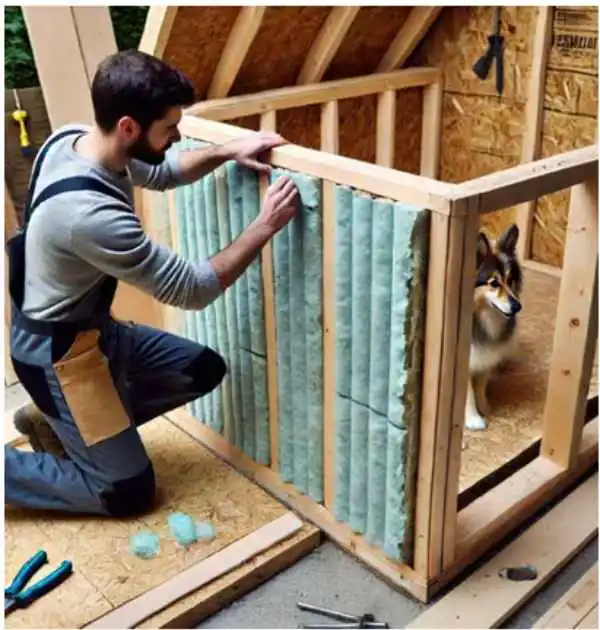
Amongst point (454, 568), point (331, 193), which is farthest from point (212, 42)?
point (454, 568)

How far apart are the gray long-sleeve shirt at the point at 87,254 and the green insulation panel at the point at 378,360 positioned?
0.37m

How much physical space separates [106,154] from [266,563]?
3.90 feet

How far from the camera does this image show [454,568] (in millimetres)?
2121

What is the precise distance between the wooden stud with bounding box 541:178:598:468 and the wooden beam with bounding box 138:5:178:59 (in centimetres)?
139

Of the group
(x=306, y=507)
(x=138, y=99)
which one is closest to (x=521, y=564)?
(x=306, y=507)

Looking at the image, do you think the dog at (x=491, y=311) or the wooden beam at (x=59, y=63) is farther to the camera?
the wooden beam at (x=59, y=63)

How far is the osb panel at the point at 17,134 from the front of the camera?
304 centimetres

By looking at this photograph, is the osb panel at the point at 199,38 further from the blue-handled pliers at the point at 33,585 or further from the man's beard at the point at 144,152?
the blue-handled pliers at the point at 33,585

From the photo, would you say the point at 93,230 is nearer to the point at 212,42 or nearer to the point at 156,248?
the point at 156,248

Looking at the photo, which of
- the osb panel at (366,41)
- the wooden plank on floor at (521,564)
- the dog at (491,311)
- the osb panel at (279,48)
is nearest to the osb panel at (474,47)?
the osb panel at (366,41)

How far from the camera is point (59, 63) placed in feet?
9.45

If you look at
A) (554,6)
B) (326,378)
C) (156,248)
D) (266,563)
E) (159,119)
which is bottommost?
(266,563)

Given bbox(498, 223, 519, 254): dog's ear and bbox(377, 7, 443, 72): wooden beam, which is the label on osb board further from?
bbox(498, 223, 519, 254): dog's ear

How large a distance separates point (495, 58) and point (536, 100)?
28cm
